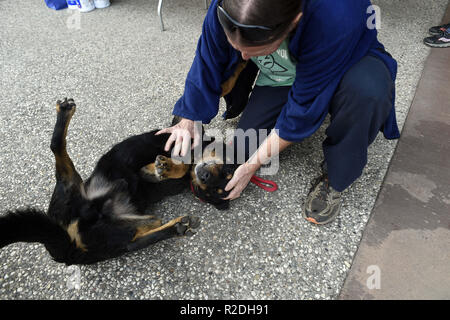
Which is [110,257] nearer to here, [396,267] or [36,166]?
[36,166]

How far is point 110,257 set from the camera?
1.48 meters

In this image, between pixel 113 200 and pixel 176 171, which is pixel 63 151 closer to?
pixel 113 200

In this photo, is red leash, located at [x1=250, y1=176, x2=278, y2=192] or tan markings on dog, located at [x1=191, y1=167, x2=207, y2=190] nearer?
tan markings on dog, located at [x1=191, y1=167, x2=207, y2=190]

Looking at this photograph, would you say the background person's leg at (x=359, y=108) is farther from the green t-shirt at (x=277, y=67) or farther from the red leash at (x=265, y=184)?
the red leash at (x=265, y=184)

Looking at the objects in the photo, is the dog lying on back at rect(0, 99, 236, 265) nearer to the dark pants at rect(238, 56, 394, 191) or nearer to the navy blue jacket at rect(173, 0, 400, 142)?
the navy blue jacket at rect(173, 0, 400, 142)

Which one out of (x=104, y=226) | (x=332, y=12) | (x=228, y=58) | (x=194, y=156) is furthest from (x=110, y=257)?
(x=332, y=12)

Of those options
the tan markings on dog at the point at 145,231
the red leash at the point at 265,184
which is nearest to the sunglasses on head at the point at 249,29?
the tan markings on dog at the point at 145,231

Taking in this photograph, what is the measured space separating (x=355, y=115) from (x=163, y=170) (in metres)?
1.05

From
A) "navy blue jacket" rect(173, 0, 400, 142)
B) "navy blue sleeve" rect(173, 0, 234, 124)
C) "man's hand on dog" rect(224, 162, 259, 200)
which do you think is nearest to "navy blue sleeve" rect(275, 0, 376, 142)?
"navy blue jacket" rect(173, 0, 400, 142)

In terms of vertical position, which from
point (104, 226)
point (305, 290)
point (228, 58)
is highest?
point (228, 58)

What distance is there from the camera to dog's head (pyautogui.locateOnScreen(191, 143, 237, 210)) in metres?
1.73

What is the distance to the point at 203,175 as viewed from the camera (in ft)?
5.65

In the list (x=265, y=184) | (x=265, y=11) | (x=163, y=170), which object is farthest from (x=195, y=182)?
(x=265, y=11)

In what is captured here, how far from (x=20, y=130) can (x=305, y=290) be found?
2.35 metres
